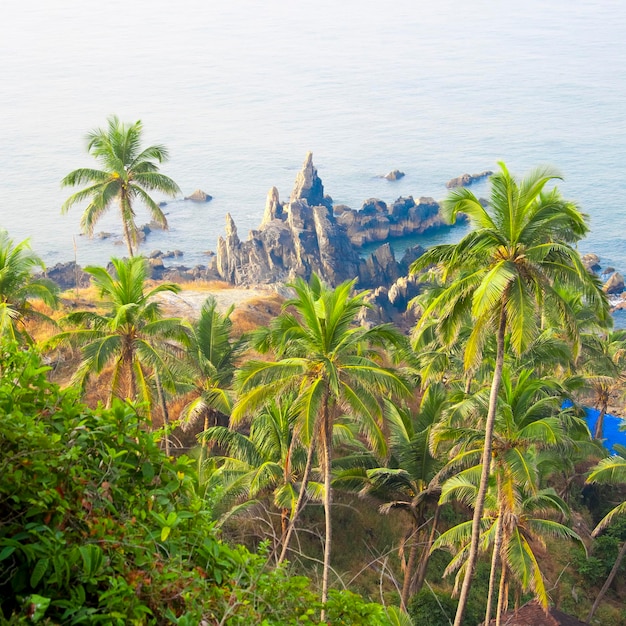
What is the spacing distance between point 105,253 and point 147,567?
325 feet

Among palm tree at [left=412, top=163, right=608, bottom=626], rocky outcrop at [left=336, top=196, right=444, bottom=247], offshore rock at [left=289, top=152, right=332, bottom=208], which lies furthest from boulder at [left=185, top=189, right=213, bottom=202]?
palm tree at [left=412, top=163, right=608, bottom=626]

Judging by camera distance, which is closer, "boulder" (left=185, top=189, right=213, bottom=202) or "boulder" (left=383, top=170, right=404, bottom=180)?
"boulder" (left=185, top=189, right=213, bottom=202)

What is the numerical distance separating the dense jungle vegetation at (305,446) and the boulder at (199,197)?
77.0 m

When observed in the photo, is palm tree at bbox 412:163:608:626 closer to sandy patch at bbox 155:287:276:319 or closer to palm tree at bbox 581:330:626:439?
palm tree at bbox 581:330:626:439

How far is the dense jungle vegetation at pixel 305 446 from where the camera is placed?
290 inches

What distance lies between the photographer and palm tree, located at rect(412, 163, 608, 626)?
60.4 ft

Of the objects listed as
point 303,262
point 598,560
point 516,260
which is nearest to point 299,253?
point 303,262

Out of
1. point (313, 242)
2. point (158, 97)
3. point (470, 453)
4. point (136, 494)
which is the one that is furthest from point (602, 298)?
point (158, 97)

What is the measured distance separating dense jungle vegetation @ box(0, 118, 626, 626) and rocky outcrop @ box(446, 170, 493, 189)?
79291mm

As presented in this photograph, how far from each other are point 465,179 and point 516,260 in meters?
108

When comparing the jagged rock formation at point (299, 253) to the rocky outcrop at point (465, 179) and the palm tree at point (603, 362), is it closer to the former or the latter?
the rocky outcrop at point (465, 179)

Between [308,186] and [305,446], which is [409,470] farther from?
[308,186]

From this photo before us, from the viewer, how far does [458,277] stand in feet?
66.0

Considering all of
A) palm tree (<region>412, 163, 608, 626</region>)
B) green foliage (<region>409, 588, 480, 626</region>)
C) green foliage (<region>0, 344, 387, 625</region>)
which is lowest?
green foliage (<region>409, 588, 480, 626</region>)
